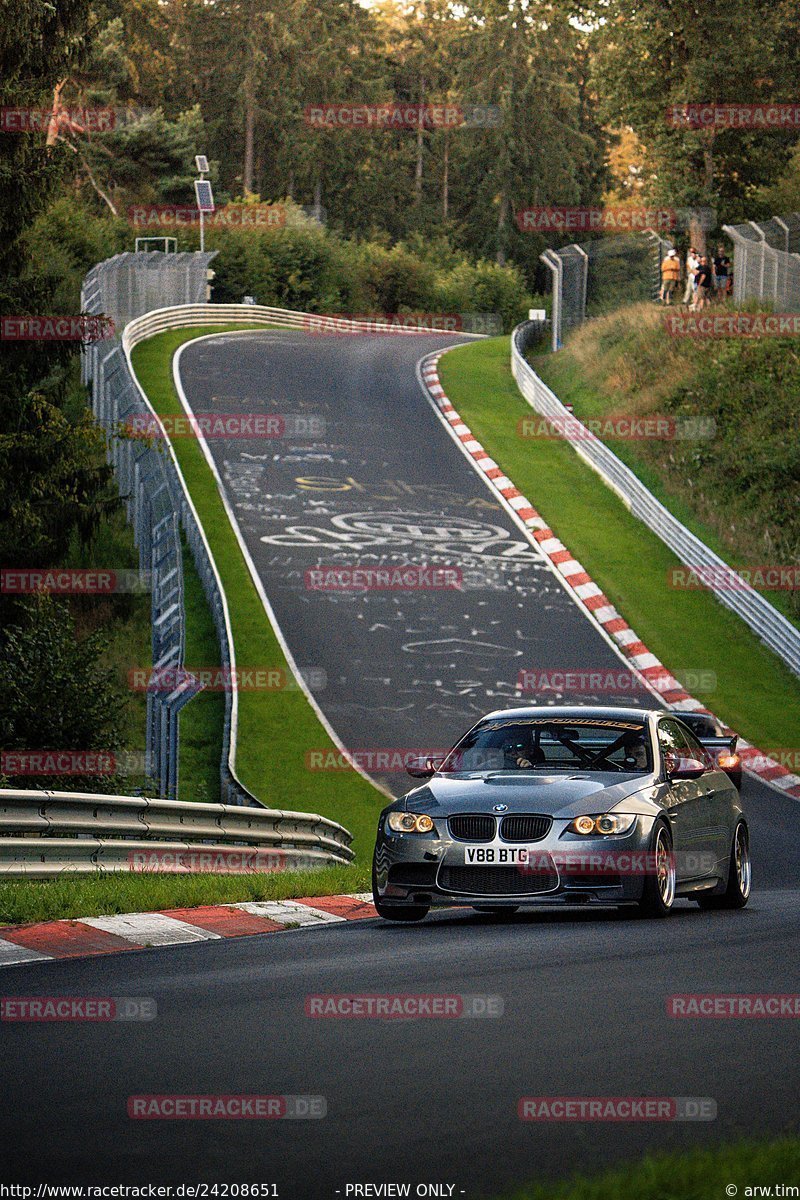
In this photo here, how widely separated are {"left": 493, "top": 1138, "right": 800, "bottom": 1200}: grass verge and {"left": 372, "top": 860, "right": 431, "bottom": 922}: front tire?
663 cm

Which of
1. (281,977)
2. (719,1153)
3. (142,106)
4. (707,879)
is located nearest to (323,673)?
(707,879)

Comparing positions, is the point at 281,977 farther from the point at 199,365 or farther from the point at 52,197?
the point at 199,365

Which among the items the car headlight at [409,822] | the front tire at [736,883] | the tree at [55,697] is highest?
the car headlight at [409,822]

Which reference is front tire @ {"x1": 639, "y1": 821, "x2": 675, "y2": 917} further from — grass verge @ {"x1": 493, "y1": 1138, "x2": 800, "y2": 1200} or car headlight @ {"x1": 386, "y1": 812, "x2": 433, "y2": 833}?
grass verge @ {"x1": 493, "y1": 1138, "x2": 800, "y2": 1200}

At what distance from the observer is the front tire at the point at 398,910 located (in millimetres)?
11602

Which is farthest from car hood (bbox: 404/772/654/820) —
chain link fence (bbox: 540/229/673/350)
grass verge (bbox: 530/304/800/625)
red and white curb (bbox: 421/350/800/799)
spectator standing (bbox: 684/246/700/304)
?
chain link fence (bbox: 540/229/673/350)

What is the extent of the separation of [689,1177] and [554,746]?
7.73m

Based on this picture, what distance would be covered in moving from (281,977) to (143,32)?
347 feet

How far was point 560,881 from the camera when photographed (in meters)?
11.1

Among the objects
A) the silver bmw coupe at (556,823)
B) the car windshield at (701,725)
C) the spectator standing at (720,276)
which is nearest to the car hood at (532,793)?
the silver bmw coupe at (556,823)

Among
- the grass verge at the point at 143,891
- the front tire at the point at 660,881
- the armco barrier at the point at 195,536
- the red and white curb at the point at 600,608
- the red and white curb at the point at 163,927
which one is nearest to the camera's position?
the red and white curb at the point at 163,927

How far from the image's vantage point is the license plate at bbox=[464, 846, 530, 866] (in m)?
11.1

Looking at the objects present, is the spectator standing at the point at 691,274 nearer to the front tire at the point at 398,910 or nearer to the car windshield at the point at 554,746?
the car windshield at the point at 554,746

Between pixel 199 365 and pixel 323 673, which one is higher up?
pixel 199 365
